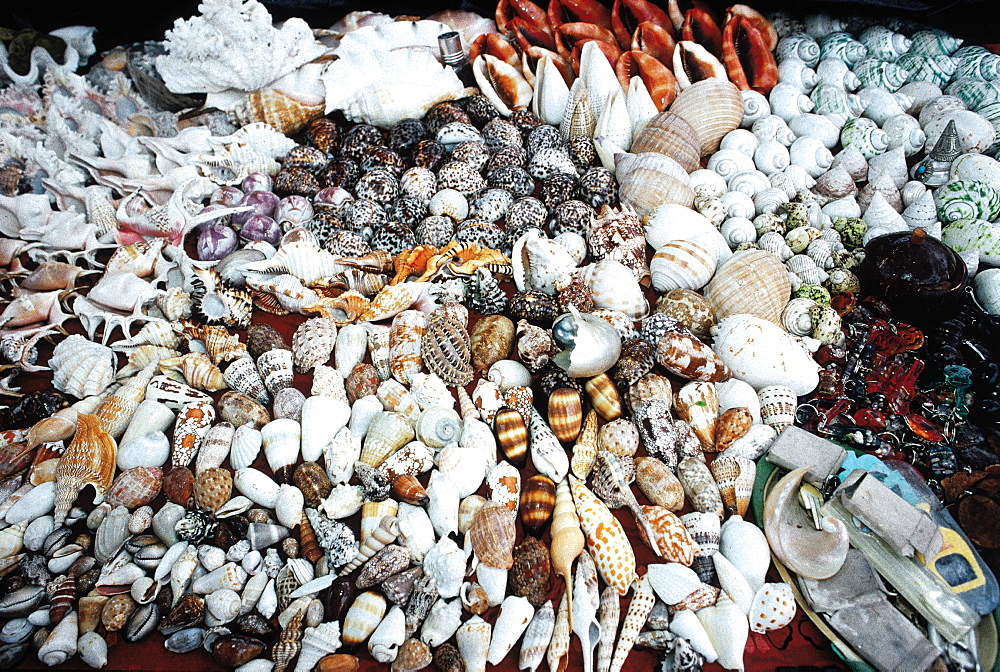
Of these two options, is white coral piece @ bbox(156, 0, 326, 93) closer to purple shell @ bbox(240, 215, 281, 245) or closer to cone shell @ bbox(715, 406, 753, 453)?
purple shell @ bbox(240, 215, 281, 245)

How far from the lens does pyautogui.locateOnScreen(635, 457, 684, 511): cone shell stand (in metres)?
1.83

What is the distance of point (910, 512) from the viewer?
170 centimetres

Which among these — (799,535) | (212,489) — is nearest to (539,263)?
(799,535)

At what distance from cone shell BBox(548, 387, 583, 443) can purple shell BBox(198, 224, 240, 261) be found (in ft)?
5.26

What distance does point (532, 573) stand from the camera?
1.66 m

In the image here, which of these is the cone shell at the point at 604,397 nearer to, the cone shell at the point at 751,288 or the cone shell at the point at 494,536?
the cone shell at the point at 494,536

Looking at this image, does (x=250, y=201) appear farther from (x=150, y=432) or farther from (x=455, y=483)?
(x=455, y=483)

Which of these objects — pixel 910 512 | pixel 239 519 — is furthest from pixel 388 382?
pixel 910 512

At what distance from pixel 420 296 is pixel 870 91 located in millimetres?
2942

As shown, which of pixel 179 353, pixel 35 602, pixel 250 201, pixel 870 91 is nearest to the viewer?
pixel 35 602

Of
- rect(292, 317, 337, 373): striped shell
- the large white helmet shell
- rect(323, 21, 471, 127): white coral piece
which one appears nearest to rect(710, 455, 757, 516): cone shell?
the large white helmet shell

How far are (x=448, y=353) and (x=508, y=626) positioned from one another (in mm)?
907

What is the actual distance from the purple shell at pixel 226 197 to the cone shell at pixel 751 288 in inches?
85.6

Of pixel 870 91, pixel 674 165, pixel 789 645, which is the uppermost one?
pixel 870 91
